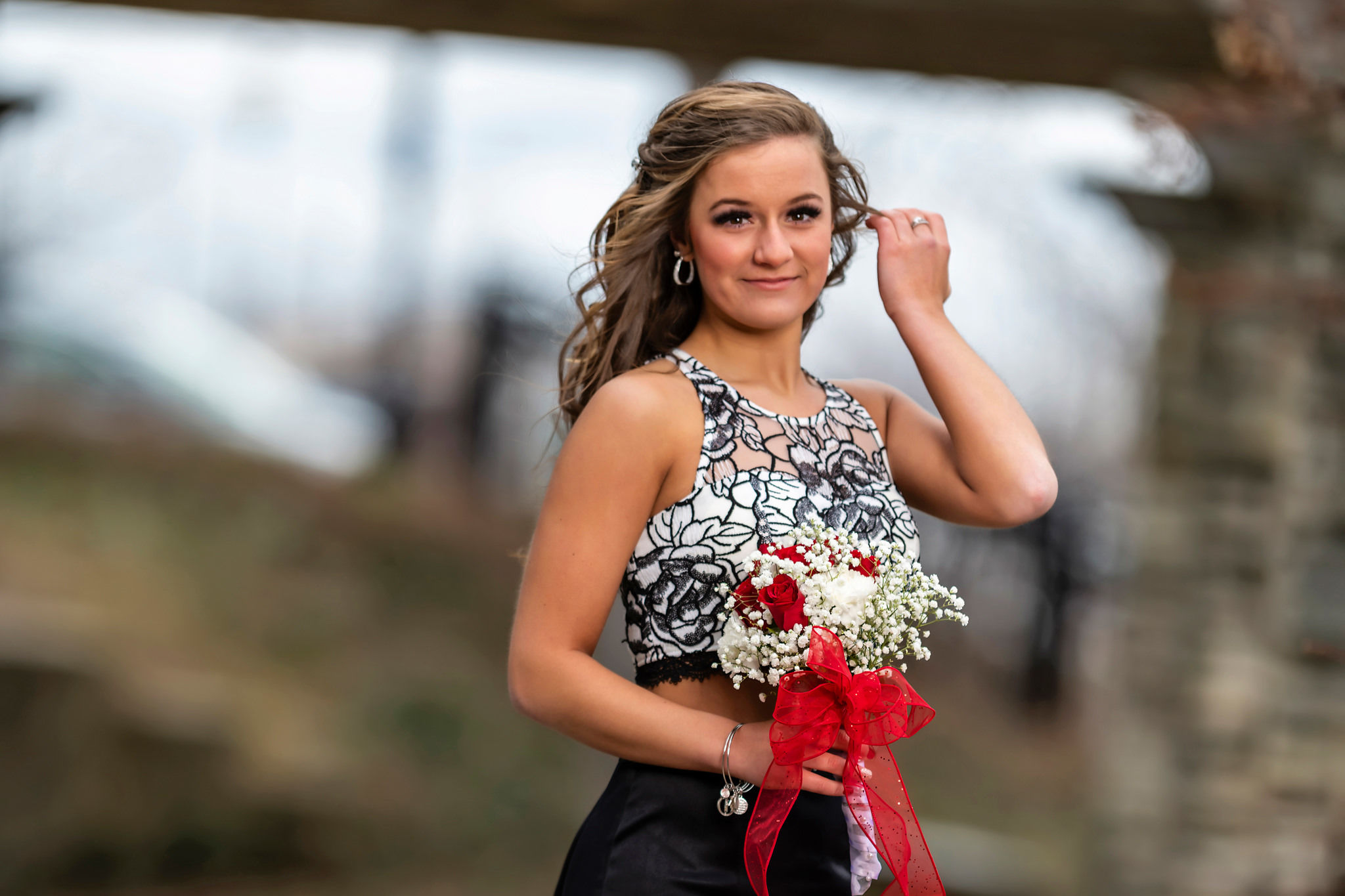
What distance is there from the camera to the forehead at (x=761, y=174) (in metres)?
2.09

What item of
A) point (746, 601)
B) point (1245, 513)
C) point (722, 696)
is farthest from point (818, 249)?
point (1245, 513)

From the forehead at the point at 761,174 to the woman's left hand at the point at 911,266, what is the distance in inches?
7.3

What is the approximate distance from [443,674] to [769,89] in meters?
6.84

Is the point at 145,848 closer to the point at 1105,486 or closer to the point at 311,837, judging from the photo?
the point at 311,837

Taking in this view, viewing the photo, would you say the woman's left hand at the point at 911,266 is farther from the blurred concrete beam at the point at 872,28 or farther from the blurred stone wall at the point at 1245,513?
the blurred concrete beam at the point at 872,28

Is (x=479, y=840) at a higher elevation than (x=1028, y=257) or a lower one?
lower

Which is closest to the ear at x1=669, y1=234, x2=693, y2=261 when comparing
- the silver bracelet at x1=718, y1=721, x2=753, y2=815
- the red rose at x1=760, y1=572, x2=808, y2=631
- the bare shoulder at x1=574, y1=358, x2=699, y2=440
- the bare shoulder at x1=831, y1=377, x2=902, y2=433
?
the bare shoulder at x1=574, y1=358, x2=699, y2=440

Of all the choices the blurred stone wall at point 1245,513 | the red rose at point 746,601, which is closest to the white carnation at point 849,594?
the red rose at point 746,601

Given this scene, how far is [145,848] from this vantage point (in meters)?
6.95

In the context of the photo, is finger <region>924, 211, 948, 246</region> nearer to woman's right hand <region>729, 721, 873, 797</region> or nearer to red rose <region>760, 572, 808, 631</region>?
red rose <region>760, 572, 808, 631</region>

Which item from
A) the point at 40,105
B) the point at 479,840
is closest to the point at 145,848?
the point at 479,840

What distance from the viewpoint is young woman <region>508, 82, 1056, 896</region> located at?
199 cm

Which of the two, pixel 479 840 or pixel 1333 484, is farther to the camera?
pixel 479 840

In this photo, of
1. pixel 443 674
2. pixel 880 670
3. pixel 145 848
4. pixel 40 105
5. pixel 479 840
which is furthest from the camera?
pixel 443 674
